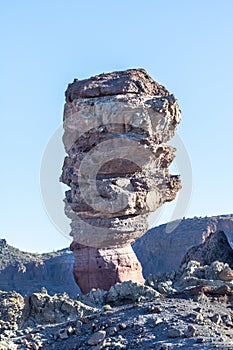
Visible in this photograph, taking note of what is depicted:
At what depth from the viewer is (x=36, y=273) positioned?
65000mm

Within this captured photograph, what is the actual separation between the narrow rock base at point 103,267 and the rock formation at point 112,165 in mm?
29

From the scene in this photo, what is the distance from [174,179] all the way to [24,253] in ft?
153

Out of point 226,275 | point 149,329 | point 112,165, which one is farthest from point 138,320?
point 112,165

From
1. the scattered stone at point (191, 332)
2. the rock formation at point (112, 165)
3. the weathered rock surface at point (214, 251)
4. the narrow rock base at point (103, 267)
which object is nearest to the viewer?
the scattered stone at point (191, 332)

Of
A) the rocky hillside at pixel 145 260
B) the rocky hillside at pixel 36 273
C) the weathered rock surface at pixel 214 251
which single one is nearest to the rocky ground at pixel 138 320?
the weathered rock surface at pixel 214 251

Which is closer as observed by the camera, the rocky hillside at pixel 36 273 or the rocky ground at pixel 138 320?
the rocky ground at pixel 138 320

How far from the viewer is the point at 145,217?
26672 millimetres

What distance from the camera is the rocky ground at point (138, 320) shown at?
50.9 feet

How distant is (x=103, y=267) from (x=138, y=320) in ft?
30.1

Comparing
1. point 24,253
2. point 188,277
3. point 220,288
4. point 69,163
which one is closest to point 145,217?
point 69,163

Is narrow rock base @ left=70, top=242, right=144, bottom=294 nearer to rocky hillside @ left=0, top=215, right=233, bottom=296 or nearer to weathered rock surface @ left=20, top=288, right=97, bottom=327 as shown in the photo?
weathered rock surface @ left=20, top=288, right=97, bottom=327

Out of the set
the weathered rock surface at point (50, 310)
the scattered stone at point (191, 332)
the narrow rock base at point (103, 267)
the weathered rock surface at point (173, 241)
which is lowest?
the scattered stone at point (191, 332)

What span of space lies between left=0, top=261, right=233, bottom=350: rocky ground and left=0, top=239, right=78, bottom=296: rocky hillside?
3831 cm

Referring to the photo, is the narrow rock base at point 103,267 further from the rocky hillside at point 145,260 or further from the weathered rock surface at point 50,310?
the rocky hillside at point 145,260
